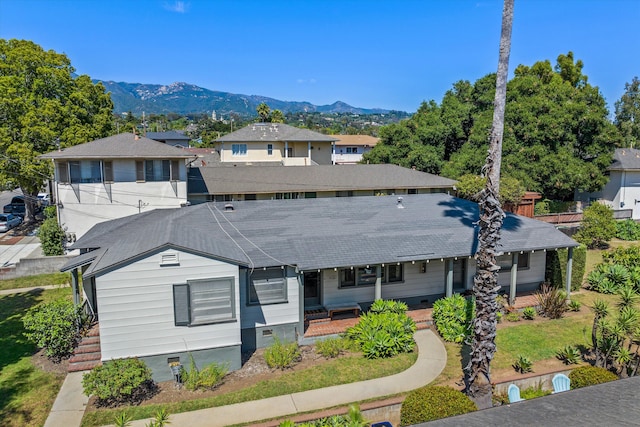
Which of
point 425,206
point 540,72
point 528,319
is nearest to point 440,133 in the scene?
point 540,72

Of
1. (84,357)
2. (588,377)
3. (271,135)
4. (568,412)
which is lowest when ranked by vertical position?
(84,357)

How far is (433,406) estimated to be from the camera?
9.41 metres

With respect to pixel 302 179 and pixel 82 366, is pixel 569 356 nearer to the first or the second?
pixel 82 366

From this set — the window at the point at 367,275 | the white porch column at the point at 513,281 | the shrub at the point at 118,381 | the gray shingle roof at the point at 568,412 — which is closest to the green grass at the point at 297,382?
the shrub at the point at 118,381

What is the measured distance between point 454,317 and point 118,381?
11003 millimetres

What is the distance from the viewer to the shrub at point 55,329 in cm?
1375

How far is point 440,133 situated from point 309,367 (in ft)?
108

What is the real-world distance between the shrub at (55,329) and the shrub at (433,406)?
425 inches

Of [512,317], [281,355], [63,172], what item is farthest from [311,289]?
[63,172]

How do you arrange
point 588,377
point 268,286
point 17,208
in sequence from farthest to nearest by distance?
point 17,208, point 268,286, point 588,377

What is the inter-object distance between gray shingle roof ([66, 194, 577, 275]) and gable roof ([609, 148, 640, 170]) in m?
21.5

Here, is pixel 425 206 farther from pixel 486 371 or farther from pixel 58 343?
pixel 58 343

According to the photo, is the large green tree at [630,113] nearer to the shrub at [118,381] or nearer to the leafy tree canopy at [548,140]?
the leafy tree canopy at [548,140]

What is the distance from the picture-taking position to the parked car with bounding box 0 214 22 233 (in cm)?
3350
